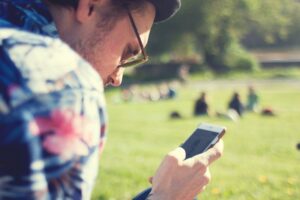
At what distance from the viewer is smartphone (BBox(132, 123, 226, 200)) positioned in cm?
215

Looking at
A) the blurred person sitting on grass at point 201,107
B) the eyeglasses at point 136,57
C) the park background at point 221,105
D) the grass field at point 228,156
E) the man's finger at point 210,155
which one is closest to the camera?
the eyeglasses at point 136,57

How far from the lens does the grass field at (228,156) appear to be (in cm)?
620

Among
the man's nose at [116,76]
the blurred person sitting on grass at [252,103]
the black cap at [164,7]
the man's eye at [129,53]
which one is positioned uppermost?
the black cap at [164,7]

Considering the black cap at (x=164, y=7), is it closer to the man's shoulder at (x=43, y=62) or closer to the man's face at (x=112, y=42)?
the man's face at (x=112, y=42)

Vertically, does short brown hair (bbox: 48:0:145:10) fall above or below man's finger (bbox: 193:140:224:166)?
above

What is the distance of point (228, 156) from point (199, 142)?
7571 mm

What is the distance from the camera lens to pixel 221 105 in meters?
25.6

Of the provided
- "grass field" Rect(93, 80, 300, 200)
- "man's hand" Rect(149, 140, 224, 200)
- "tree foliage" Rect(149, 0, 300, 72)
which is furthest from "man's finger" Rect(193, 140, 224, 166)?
"tree foliage" Rect(149, 0, 300, 72)

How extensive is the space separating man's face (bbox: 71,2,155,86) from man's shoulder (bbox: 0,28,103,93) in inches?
10.1

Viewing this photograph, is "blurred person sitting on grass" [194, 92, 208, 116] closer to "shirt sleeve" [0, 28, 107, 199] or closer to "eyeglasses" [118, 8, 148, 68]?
"eyeglasses" [118, 8, 148, 68]

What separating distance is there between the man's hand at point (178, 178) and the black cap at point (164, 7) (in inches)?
18.7

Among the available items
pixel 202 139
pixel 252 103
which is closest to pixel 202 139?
pixel 202 139

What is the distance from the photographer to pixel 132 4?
157cm

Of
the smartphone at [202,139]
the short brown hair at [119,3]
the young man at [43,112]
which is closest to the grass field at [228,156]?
the smartphone at [202,139]
